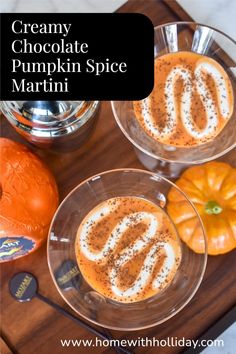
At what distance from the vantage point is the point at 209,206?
1.02 metres

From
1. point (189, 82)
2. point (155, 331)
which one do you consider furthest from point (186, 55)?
point (155, 331)

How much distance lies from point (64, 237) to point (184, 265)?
0.22 m

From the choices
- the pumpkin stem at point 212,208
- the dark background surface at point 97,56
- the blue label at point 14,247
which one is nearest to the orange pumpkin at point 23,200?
the blue label at point 14,247

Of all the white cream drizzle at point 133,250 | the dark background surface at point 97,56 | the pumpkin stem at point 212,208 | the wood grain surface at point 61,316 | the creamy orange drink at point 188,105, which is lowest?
the wood grain surface at point 61,316

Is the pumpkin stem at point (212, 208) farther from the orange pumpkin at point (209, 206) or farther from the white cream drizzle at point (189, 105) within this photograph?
the white cream drizzle at point (189, 105)

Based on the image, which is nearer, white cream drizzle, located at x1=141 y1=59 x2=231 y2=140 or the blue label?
the blue label

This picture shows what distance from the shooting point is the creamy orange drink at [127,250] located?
3.29ft

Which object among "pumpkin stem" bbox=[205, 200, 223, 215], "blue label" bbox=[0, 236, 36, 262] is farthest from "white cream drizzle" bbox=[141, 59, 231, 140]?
"blue label" bbox=[0, 236, 36, 262]

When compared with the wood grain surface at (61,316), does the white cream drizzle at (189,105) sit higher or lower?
higher

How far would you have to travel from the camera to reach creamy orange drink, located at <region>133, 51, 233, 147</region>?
3.49 feet

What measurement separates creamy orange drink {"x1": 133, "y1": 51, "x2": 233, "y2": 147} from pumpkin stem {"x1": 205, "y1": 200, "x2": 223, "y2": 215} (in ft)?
0.40

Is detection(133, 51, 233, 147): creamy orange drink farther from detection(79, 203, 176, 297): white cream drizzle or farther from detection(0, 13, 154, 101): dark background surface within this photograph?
detection(79, 203, 176, 297): white cream drizzle

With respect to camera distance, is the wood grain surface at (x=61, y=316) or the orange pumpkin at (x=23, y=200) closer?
the orange pumpkin at (x=23, y=200)

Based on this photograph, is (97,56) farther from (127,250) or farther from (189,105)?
(127,250)
